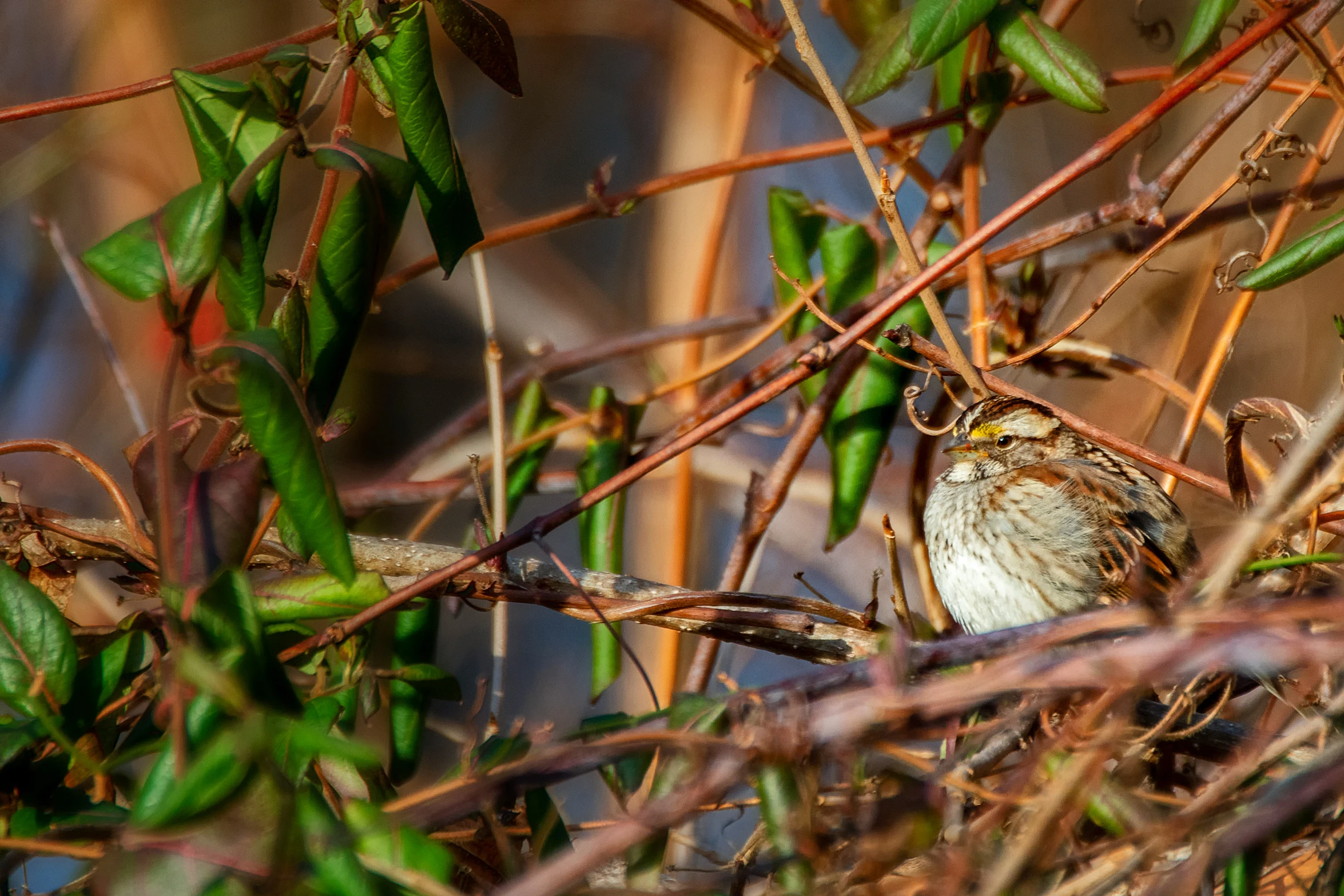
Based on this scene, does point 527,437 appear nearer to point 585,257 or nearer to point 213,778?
point 213,778

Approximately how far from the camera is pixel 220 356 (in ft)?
4.11

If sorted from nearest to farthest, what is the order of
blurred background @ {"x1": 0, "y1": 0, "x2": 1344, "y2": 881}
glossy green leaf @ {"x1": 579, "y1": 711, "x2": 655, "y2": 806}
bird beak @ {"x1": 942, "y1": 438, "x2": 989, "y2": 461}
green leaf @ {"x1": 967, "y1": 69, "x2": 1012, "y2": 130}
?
glossy green leaf @ {"x1": 579, "y1": 711, "x2": 655, "y2": 806}
green leaf @ {"x1": 967, "y1": 69, "x2": 1012, "y2": 130}
bird beak @ {"x1": 942, "y1": 438, "x2": 989, "y2": 461}
blurred background @ {"x1": 0, "y1": 0, "x2": 1344, "y2": 881}

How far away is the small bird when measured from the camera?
2605mm

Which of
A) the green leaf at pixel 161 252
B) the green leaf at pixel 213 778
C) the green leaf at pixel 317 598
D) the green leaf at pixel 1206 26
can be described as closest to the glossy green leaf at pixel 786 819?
the green leaf at pixel 213 778

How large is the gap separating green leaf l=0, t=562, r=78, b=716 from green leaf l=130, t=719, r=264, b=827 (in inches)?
18.3

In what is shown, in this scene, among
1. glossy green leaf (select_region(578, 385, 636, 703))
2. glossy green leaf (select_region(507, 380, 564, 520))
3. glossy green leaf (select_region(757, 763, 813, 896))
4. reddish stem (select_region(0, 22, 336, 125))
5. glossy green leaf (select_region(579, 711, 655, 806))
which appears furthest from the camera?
glossy green leaf (select_region(507, 380, 564, 520))

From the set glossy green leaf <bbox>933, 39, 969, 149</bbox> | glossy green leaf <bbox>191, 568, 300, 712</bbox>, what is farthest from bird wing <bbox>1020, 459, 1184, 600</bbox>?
glossy green leaf <bbox>191, 568, 300, 712</bbox>

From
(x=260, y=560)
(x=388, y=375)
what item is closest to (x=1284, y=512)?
(x=260, y=560)

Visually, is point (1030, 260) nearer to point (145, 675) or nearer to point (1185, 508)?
point (1185, 508)

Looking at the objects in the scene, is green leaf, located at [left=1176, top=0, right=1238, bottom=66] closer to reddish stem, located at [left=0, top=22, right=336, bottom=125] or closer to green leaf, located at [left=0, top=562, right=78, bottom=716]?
→ reddish stem, located at [left=0, top=22, right=336, bottom=125]

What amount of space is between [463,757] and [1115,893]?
2.98 feet

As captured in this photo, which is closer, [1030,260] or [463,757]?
[463,757]

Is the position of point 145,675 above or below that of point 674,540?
above

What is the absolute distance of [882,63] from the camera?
7.20ft
